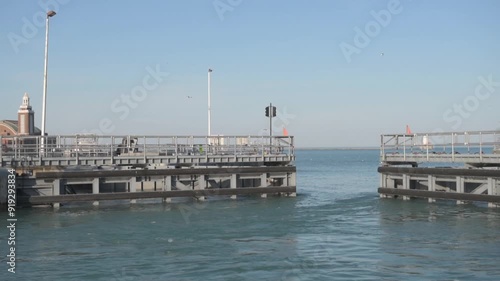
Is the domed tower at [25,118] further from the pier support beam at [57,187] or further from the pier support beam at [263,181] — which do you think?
the pier support beam at [263,181]

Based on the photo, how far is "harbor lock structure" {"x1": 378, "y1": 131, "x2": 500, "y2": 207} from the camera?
32.1 metres

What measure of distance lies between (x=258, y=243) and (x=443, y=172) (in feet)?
52.4

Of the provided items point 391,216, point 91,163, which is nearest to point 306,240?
point 391,216

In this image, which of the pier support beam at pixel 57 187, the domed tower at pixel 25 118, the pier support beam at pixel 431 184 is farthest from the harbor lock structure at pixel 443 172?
the domed tower at pixel 25 118

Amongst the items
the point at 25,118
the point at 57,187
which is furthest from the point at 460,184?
the point at 25,118

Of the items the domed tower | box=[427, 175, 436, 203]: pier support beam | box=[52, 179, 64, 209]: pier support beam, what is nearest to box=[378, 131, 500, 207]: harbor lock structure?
box=[427, 175, 436, 203]: pier support beam

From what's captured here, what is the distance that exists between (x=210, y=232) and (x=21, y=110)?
5330 cm

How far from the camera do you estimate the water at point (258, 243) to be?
17719mm

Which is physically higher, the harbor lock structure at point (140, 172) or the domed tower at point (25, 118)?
the domed tower at point (25, 118)

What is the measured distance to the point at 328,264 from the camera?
1875 cm

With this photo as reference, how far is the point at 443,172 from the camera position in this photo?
3428cm

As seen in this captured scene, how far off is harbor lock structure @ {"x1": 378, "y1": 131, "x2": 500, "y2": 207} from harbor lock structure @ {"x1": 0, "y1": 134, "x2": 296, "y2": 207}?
6364mm

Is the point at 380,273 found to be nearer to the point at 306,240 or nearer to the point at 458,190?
the point at 306,240

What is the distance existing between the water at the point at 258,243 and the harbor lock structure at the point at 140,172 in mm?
1451
